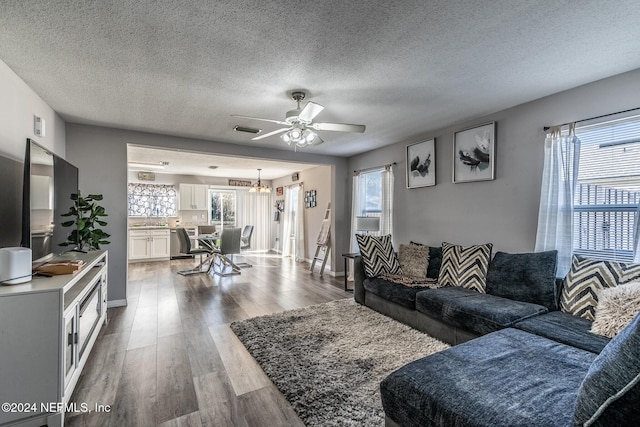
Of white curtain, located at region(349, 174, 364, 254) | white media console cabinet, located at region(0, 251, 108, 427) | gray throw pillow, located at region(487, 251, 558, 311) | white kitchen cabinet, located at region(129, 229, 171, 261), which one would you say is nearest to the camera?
white media console cabinet, located at region(0, 251, 108, 427)

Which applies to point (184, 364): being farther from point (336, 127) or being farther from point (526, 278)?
point (526, 278)

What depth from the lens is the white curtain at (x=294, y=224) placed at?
24.7 feet

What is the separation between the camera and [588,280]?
2.28 m

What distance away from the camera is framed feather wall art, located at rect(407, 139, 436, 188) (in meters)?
4.02

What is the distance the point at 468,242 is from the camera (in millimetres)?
3582

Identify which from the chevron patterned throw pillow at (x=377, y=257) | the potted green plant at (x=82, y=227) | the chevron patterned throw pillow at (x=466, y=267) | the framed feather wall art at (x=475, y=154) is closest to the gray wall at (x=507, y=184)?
the framed feather wall art at (x=475, y=154)

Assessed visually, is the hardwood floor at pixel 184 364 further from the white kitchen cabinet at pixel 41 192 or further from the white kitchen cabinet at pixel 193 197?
the white kitchen cabinet at pixel 193 197

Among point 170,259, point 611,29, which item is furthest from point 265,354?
point 170,259

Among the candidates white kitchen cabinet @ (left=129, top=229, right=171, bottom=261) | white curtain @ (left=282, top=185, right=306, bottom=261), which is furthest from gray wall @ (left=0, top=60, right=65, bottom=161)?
white curtain @ (left=282, top=185, right=306, bottom=261)

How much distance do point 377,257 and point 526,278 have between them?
1.64 metres

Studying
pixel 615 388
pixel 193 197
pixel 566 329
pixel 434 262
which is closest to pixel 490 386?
→ pixel 615 388

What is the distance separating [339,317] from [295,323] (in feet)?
1.74

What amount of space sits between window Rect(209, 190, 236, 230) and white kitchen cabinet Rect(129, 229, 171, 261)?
5.32 feet

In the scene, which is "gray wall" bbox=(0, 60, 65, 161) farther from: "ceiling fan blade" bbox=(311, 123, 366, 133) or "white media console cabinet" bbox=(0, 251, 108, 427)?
"ceiling fan blade" bbox=(311, 123, 366, 133)
